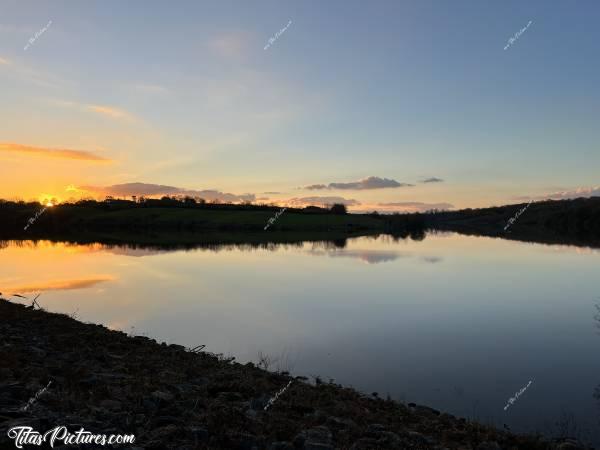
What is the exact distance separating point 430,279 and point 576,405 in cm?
2562

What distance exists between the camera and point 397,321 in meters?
22.2

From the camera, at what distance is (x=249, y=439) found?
7.85 m

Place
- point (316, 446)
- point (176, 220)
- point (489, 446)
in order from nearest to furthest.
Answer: point (316, 446), point (489, 446), point (176, 220)

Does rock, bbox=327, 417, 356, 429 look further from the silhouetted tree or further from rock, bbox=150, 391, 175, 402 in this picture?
the silhouetted tree

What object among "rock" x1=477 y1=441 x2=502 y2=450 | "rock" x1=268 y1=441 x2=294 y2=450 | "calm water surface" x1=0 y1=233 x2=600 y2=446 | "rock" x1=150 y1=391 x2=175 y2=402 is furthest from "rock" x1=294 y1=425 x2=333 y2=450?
"calm water surface" x1=0 y1=233 x2=600 y2=446

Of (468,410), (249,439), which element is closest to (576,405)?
(468,410)

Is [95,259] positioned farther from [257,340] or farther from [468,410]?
[468,410]

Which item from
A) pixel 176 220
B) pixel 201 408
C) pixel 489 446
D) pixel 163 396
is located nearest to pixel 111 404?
pixel 163 396

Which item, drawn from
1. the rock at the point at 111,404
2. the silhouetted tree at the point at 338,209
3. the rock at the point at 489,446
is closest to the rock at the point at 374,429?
the rock at the point at 489,446

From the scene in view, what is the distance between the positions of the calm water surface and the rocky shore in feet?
6.28

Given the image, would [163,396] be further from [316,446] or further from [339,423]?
[339,423]

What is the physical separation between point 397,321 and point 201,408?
14.4 m

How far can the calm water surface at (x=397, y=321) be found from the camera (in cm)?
1336

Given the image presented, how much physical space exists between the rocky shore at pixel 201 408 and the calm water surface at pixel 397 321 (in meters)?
1.91
